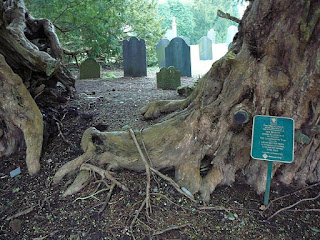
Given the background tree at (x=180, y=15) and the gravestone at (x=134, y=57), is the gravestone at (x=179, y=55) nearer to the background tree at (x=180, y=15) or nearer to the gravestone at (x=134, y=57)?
the gravestone at (x=134, y=57)

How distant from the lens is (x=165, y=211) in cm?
286

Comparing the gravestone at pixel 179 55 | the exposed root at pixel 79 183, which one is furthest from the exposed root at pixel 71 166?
the gravestone at pixel 179 55

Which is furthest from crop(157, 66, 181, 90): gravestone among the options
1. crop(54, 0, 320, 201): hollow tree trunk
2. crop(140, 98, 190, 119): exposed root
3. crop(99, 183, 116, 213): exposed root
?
crop(99, 183, 116, 213): exposed root

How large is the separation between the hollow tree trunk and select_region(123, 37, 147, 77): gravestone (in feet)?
22.3

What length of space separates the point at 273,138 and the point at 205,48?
56.0 ft

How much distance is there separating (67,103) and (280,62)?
3578mm

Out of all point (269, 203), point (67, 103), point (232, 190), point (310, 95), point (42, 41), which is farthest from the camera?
point (42, 41)

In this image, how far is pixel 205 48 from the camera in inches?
744

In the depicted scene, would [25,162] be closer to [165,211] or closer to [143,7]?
[165,211]

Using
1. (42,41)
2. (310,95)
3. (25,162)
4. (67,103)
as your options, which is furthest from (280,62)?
(42,41)

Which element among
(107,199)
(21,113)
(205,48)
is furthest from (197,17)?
(107,199)

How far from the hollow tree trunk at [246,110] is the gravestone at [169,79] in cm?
405

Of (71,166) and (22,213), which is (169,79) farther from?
(22,213)

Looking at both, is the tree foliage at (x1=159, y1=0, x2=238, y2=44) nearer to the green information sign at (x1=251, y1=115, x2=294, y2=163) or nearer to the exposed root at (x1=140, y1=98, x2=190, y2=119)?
the exposed root at (x1=140, y1=98, x2=190, y2=119)
